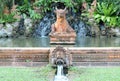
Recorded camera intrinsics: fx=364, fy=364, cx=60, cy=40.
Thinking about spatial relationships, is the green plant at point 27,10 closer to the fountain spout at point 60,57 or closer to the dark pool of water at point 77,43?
the dark pool of water at point 77,43

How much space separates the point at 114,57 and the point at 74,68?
4.49 ft

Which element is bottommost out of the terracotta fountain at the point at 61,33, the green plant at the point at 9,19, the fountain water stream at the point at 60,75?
the fountain water stream at the point at 60,75

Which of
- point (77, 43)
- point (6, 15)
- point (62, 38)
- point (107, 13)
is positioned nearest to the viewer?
point (62, 38)

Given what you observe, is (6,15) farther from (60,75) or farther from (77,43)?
(60,75)

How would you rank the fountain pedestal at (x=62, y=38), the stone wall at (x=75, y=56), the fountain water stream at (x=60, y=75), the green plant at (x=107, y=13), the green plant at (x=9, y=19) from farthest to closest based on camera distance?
the green plant at (x=9, y=19) → the green plant at (x=107, y=13) → the fountain pedestal at (x=62, y=38) → the stone wall at (x=75, y=56) → the fountain water stream at (x=60, y=75)

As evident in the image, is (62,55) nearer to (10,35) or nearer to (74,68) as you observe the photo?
(74,68)

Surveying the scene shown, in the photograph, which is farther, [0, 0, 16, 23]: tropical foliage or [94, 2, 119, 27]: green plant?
[0, 0, 16, 23]: tropical foliage

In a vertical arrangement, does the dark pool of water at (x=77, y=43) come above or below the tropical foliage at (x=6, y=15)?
below

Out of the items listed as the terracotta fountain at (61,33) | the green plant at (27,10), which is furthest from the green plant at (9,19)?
the terracotta fountain at (61,33)

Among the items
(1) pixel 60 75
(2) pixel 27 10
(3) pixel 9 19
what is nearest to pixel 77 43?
(1) pixel 60 75

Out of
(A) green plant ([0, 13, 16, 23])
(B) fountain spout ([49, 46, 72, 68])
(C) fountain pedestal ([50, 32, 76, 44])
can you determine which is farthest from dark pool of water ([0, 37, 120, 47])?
(A) green plant ([0, 13, 16, 23])

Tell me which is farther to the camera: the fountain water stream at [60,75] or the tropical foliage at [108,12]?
the tropical foliage at [108,12]

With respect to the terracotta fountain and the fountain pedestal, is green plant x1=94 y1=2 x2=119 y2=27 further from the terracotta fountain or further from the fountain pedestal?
the fountain pedestal

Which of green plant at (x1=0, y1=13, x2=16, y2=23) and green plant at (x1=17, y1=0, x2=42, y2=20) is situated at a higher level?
green plant at (x1=17, y1=0, x2=42, y2=20)
